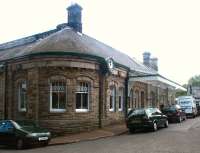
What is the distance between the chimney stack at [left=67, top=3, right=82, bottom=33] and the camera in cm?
3031

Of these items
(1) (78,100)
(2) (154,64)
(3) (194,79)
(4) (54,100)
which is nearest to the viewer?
(4) (54,100)

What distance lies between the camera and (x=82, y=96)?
25.2m

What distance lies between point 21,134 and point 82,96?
7.18m

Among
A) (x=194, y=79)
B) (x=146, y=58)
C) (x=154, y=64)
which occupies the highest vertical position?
(x=194, y=79)

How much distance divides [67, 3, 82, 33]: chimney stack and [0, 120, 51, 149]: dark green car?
1245cm

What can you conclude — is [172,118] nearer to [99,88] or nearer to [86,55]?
[99,88]

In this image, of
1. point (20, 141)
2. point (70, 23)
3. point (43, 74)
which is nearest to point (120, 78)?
point (70, 23)

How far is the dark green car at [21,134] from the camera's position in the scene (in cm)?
1866

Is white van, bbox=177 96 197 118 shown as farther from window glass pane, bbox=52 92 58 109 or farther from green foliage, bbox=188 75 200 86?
green foliage, bbox=188 75 200 86

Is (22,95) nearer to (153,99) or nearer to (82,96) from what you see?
(82,96)

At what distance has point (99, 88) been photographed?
26.4 m

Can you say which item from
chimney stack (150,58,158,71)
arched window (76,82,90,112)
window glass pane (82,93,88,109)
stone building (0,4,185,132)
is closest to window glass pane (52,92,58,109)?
stone building (0,4,185,132)

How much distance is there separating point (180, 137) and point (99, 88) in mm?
8005

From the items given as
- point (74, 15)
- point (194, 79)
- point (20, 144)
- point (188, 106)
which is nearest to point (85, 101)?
point (20, 144)
